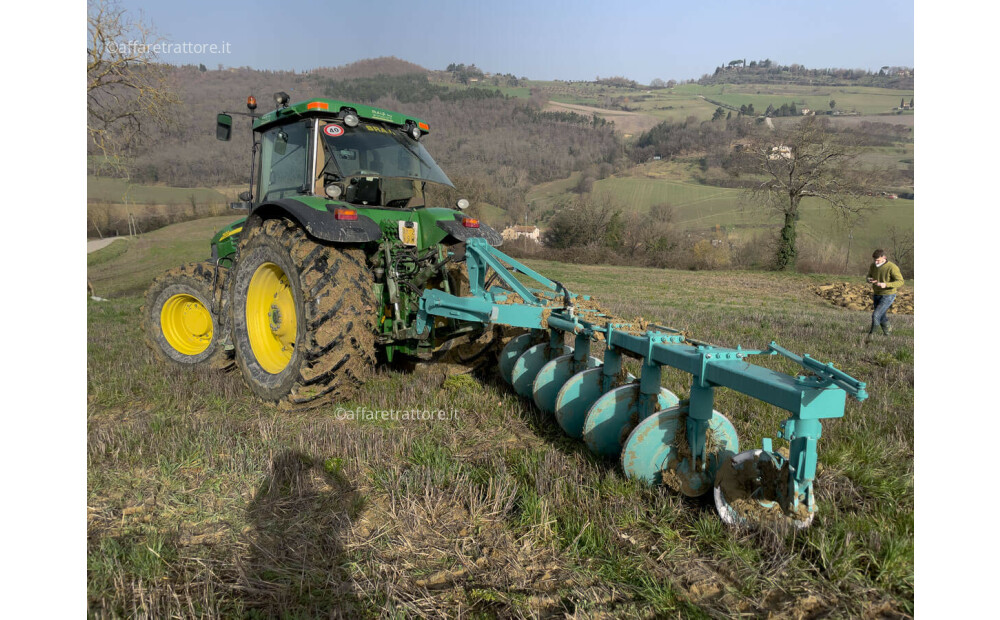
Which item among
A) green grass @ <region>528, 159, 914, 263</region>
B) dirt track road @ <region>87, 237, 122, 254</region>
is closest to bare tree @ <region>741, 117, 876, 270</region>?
green grass @ <region>528, 159, 914, 263</region>

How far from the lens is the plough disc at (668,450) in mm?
2736

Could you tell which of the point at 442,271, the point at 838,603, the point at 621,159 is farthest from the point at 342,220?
the point at 621,159

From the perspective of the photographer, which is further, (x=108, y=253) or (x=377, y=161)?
(x=108, y=253)

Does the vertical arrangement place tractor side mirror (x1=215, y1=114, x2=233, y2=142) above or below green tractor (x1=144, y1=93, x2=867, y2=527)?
above

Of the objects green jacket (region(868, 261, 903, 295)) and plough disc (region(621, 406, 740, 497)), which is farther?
green jacket (region(868, 261, 903, 295))

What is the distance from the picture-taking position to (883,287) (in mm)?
8117

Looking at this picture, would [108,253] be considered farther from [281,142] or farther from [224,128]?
[281,142]

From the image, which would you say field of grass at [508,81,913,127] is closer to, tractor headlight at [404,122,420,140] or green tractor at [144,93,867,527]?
tractor headlight at [404,122,420,140]

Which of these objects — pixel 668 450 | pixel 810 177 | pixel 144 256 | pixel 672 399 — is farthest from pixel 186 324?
pixel 810 177

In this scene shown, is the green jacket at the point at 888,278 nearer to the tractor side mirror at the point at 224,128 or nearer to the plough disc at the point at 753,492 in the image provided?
the plough disc at the point at 753,492

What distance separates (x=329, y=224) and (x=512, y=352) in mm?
1912

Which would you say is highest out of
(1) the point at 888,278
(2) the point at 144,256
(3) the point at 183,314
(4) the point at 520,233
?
(4) the point at 520,233

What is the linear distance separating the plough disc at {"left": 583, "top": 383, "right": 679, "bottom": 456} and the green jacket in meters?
6.94

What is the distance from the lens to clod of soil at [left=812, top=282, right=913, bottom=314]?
14.6 m
